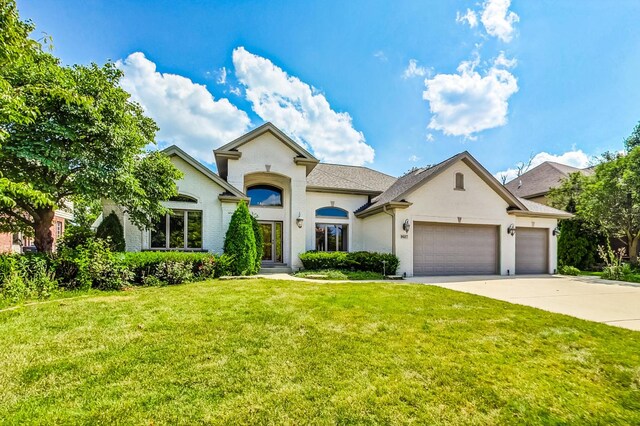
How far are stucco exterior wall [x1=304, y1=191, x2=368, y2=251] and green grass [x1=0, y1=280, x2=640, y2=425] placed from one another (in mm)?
10199

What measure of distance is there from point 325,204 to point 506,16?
11.0 m

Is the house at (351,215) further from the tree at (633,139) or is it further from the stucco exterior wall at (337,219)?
the tree at (633,139)

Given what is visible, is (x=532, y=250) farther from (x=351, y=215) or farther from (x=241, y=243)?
(x=241, y=243)

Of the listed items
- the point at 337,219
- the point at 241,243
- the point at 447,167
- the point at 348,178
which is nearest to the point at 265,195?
the point at 337,219

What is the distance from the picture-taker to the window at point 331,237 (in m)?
17.0

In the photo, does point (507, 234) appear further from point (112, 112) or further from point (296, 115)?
point (112, 112)

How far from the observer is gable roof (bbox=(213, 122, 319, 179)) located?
1482 cm

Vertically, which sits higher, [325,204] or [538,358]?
[325,204]

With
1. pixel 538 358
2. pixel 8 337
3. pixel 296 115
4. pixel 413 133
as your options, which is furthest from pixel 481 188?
pixel 8 337

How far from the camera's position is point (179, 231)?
530 inches

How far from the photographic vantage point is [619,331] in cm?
537

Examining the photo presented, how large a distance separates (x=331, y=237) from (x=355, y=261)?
315cm

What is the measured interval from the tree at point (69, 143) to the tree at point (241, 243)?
3.53m

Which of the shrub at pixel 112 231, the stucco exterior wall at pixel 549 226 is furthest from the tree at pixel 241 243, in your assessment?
the stucco exterior wall at pixel 549 226
